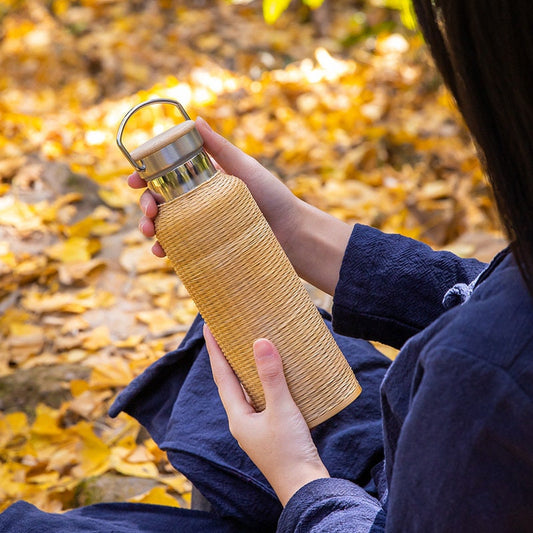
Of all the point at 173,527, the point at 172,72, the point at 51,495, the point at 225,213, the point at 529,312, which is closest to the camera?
the point at 529,312

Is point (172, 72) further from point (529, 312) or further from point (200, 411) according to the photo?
point (529, 312)

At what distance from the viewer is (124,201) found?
8.97 ft

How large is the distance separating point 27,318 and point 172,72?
239cm

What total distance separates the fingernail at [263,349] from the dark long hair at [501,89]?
1.24 feet

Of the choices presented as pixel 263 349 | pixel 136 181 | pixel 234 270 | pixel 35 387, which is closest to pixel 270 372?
pixel 263 349

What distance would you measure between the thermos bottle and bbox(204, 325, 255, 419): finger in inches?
1.0

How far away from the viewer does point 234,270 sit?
37.7 inches

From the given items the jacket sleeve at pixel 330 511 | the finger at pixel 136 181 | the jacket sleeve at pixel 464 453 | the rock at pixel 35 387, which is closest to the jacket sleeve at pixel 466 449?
the jacket sleeve at pixel 464 453

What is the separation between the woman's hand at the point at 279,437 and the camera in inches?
37.3

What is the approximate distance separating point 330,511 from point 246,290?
300mm

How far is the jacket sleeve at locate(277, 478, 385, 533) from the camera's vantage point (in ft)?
2.82

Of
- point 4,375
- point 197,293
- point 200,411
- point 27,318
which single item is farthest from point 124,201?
point 197,293

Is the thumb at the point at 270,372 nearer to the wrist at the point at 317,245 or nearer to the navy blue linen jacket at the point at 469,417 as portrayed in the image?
the navy blue linen jacket at the point at 469,417

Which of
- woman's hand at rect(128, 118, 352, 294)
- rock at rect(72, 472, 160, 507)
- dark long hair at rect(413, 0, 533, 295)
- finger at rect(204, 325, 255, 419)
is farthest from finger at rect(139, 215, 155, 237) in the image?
rock at rect(72, 472, 160, 507)
